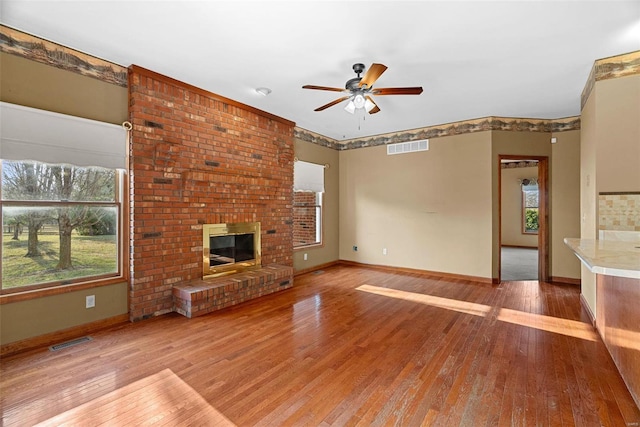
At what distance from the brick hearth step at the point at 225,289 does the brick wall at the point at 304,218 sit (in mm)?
1309

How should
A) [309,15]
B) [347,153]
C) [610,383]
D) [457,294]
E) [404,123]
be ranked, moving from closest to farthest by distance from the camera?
1. [610,383]
2. [309,15]
3. [457,294]
4. [404,123]
5. [347,153]

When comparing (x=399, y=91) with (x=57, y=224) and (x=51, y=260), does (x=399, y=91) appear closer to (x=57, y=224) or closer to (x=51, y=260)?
(x=57, y=224)

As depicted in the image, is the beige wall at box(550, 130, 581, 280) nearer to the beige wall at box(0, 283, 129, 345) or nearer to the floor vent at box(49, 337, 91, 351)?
the beige wall at box(0, 283, 129, 345)

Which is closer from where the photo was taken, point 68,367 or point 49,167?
point 68,367

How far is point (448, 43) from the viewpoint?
2852 millimetres

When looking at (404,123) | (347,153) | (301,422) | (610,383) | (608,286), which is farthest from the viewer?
(347,153)

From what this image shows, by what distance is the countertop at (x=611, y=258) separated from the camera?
1.66m

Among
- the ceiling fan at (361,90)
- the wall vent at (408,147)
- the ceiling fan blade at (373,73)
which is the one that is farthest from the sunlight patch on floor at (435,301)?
the ceiling fan blade at (373,73)

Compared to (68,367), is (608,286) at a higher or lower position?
higher

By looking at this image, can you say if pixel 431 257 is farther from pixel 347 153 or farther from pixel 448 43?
pixel 448 43

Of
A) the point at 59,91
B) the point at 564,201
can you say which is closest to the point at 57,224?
the point at 59,91

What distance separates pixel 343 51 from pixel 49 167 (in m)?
3.02

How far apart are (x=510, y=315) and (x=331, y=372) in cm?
253

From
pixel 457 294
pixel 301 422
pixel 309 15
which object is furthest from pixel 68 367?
pixel 457 294
